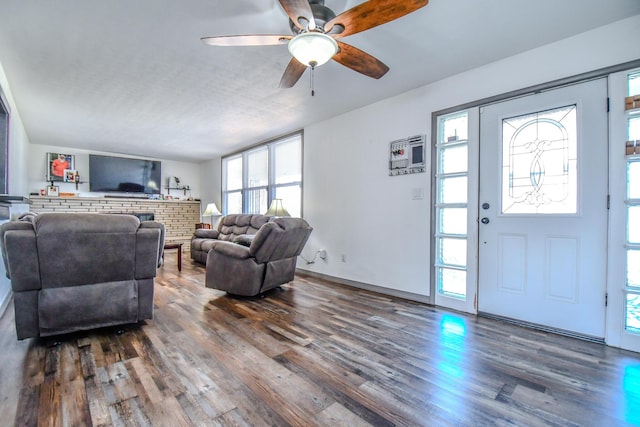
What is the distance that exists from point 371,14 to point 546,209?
6.99 ft

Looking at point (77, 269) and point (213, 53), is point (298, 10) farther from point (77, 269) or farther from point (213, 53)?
point (77, 269)

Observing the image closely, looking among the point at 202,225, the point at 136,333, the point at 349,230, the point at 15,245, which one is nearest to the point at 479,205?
the point at 349,230

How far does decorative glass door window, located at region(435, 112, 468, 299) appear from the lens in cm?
291

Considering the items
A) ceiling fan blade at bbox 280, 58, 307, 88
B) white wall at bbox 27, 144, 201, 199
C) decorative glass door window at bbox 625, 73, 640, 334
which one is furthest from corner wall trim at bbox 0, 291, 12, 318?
decorative glass door window at bbox 625, 73, 640, 334

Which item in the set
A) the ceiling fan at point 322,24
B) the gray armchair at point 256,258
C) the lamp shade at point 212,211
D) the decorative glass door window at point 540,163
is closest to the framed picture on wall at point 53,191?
the lamp shade at point 212,211

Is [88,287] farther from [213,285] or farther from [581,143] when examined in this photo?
[581,143]

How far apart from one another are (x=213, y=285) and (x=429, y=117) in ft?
10.2

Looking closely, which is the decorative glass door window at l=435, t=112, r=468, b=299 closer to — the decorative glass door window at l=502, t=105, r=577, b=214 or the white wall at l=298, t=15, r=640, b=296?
the white wall at l=298, t=15, r=640, b=296

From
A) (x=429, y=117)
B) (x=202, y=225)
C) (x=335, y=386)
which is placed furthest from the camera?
(x=202, y=225)

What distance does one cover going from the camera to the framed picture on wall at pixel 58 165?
6055 mm

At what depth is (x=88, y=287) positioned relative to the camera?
2180 mm

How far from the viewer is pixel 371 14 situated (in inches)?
63.6

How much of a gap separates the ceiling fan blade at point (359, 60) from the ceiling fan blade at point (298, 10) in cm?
31

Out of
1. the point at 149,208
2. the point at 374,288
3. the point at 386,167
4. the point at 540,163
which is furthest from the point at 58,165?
the point at 540,163
